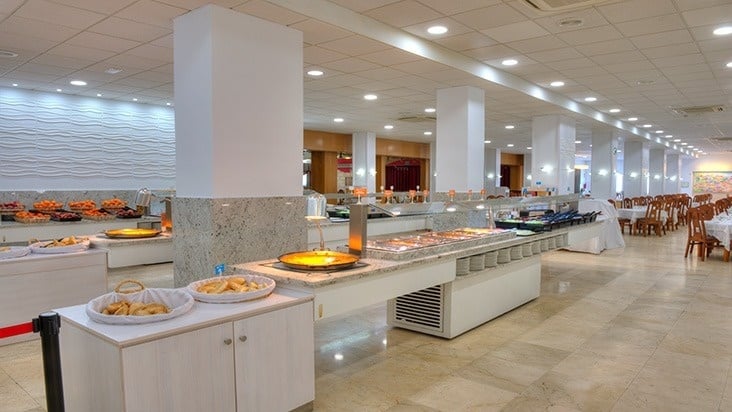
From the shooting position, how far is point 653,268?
8.09 meters

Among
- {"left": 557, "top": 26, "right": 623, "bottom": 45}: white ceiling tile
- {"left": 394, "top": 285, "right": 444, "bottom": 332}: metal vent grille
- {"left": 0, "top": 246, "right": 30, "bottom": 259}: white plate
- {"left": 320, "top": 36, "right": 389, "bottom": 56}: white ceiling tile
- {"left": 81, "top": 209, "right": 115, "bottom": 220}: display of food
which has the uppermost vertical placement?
{"left": 557, "top": 26, "right": 623, "bottom": 45}: white ceiling tile

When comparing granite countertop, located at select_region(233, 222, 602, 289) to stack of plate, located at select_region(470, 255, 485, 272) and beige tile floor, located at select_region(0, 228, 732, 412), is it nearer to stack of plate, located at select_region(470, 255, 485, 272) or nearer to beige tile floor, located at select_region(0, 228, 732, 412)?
stack of plate, located at select_region(470, 255, 485, 272)

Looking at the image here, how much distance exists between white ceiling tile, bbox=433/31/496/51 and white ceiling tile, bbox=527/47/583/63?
87 cm

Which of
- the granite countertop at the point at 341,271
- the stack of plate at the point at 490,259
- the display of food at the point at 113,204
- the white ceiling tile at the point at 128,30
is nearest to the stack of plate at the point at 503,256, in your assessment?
the stack of plate at the point at 490,259

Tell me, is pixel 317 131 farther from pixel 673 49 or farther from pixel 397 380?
pixel 397 380

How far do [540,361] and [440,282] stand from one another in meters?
1.00

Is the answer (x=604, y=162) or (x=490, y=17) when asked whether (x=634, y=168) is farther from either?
(x=490, y=17)

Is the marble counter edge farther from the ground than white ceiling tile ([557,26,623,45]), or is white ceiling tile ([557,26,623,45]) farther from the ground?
white ceiling tile ([557,26,623,45])

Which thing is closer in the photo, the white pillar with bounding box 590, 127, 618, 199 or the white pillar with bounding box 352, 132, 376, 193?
the white pillar with bounding box 590, 127, 618, 199

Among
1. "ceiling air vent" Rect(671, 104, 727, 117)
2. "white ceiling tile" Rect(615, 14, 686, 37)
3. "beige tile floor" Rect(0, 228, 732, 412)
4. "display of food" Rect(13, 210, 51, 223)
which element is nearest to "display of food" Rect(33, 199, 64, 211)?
"display of food" Rect(13, 210, 51, 223)

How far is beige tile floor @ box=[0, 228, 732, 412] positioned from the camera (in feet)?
10.5

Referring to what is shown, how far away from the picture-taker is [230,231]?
13.3 feet

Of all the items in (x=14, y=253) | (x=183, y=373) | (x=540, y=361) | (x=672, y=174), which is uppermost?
(x=672, y=174)

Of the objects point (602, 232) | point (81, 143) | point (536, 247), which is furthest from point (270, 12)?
point (602, 232)
